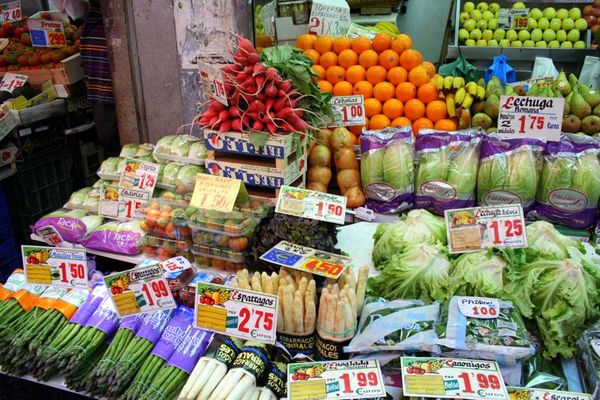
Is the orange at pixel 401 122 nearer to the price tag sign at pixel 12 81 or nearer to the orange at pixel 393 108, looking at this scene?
the orange at pixel 393 108

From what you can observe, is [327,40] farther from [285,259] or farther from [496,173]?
[285,259]

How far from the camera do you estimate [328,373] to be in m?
1.58

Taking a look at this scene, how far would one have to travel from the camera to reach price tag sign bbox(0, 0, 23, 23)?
18.8 feet

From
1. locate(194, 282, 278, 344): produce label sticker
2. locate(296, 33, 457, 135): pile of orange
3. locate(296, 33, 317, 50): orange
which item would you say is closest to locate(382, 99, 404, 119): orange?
locate(296, 33, 457, 135): pile of orange

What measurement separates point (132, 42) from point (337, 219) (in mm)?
2257

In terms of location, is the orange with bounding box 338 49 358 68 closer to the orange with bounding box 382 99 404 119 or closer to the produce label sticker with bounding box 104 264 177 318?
the orange with bounding box 382 99 404 119

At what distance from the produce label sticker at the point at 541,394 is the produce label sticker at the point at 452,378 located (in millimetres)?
61

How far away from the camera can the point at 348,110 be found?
3.21 metres

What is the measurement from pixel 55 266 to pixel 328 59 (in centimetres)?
240

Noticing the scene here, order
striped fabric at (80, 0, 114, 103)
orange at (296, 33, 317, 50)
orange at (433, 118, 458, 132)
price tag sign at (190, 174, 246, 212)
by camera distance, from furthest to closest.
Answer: striped fabric at (80, 0, 114, 103)
orange at (296, 33, 317, 50)
orange at (433, 118, 458, 132)
price tag sign at (190, 174, 246, 212)

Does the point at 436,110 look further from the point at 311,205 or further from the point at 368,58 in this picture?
the point at 311,205

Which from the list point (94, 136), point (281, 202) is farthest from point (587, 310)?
point (94, 136)

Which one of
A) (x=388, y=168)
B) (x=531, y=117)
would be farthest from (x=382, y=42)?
(x=531, y=117)

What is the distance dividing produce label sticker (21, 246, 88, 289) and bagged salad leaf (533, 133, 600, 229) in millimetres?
2528
